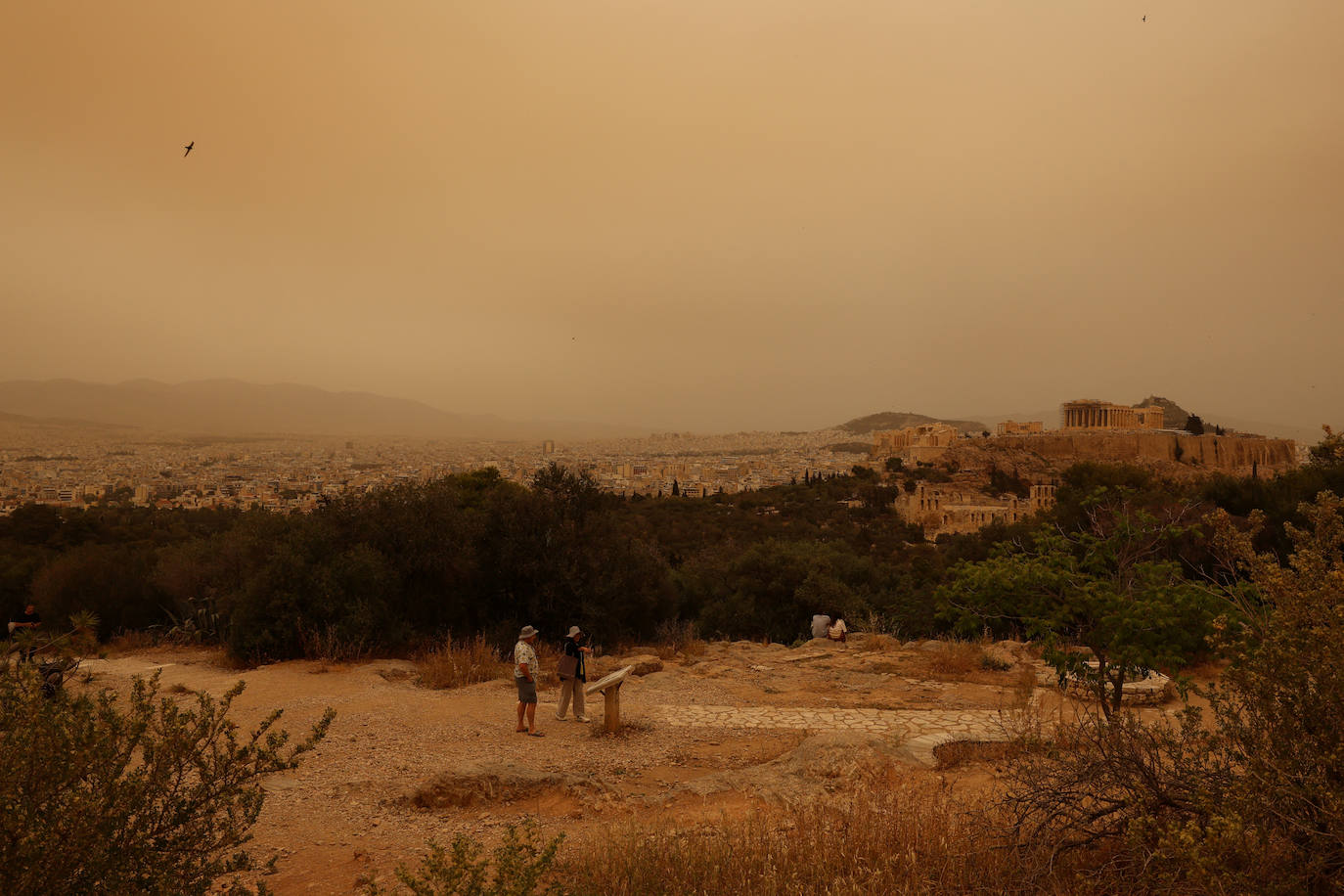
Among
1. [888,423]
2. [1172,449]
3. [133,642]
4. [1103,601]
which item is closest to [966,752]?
[1103,601]

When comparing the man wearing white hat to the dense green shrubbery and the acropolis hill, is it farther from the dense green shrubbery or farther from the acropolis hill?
the acropolis hill

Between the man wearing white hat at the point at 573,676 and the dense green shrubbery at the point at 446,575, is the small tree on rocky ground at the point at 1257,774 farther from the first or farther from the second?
the dense green shrubbery at the point at 446,575

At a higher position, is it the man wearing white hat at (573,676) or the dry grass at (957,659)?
the man wearing white hat at (573,676)

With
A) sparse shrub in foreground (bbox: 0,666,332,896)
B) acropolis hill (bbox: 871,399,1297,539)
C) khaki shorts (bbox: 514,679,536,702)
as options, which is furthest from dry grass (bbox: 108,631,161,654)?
acropolis hill (bbox: 871,399,1297,539)

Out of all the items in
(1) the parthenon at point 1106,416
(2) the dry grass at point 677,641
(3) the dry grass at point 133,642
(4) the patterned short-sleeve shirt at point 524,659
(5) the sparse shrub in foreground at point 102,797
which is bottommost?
(3) the dry grass at point 133,642

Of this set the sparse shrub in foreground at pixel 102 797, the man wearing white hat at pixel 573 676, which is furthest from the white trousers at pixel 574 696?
the sparse shrub in foreground at pixel 102 797

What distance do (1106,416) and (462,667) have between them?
98.0 m

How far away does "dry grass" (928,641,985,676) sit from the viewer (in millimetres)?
12016

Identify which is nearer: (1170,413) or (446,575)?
(446,575)

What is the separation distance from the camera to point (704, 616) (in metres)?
18.7

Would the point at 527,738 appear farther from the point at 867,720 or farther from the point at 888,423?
the point at 888,423

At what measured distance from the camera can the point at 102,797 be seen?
114 inches

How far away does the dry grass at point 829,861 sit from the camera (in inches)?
153

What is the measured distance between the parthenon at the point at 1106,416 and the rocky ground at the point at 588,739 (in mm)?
89747
